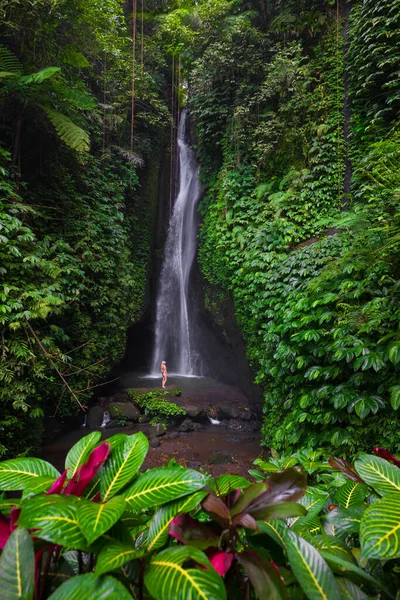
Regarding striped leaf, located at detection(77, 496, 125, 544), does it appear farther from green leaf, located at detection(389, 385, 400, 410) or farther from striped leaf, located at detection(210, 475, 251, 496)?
green leaf, located at detection(389, 385, 400, 410)

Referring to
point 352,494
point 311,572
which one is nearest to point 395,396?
point 352,494

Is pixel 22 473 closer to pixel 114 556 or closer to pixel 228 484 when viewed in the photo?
pixel 114 556

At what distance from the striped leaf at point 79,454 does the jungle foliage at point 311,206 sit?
9.78 feet

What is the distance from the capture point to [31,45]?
593cm

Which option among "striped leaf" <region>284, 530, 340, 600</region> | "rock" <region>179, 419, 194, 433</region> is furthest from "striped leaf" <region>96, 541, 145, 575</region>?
"rock" <region>179, 419, 194, 433</region>

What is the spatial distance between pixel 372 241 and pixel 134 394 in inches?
260

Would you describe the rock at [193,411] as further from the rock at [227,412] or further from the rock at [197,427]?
the rock at [227,412]

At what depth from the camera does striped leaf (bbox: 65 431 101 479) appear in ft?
3.18

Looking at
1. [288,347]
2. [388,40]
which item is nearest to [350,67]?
[388,40]

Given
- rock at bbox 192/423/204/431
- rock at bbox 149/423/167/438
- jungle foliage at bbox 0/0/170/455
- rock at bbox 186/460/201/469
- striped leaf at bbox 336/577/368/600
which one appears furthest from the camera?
rock at bbox 192/423/204/431

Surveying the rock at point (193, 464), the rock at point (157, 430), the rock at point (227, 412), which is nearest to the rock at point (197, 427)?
the rock at point (227, 412)

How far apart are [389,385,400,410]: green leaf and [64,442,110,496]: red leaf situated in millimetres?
3023

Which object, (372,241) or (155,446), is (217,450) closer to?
(155,446)

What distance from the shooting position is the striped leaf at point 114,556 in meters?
0.56
